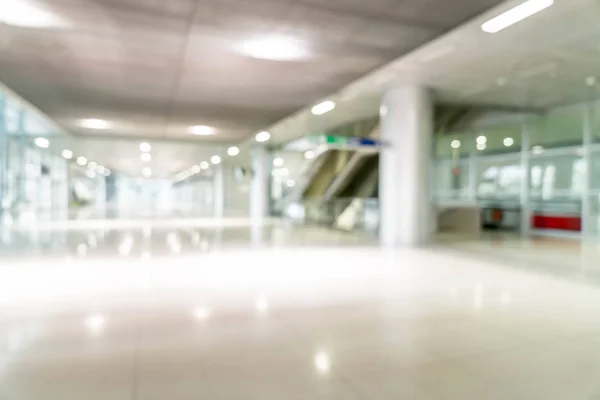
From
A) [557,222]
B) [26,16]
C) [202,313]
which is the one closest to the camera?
[202,313]

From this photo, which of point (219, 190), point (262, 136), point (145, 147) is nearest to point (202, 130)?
point (262, 136)

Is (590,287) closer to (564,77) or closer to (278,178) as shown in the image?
(564,77)

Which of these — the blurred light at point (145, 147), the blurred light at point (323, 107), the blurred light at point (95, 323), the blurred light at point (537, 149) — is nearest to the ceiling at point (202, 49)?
the blurred light at point (323, 107)

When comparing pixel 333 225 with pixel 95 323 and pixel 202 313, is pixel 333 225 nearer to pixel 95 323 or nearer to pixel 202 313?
pixel 202 313

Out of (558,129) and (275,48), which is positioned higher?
(275,48)

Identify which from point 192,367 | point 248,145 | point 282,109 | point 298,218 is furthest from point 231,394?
point 248,145

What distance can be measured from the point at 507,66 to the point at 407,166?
3155 millimetres

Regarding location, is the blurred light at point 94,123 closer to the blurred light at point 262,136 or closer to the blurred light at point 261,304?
the blurred light at point 262,136

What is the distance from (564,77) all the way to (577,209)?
511 cm

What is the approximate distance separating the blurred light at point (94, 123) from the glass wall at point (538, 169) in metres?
13.4

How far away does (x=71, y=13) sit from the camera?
545 cm

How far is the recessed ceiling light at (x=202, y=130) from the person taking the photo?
53.3ft

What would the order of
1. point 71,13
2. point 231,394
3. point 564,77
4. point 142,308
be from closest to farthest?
point 231,394, point 142,308, point 71,13, point 564,77

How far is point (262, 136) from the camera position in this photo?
18.7m
